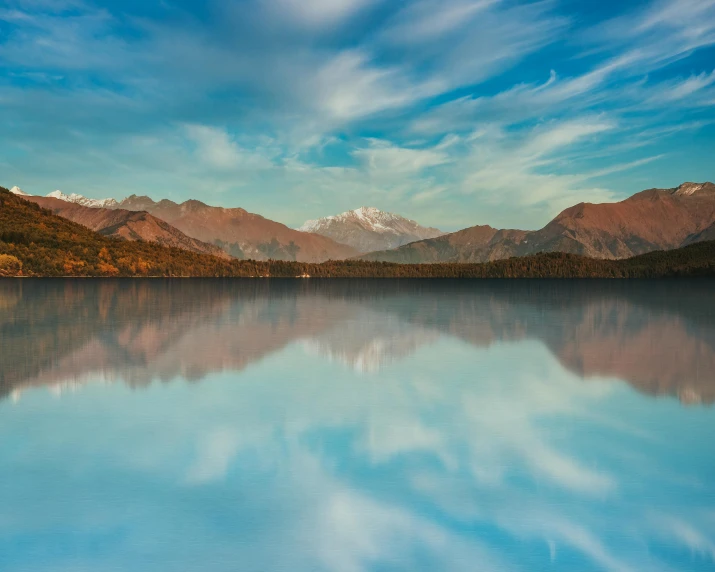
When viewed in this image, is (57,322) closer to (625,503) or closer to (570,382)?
(570,382)

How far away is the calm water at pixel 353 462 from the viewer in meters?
12.8

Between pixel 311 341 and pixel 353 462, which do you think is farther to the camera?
pixel 311 341

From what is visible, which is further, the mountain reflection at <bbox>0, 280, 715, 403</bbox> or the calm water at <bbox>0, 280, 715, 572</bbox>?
the mountain reflection at <bbox>0, 280, 715, 403</bbox>

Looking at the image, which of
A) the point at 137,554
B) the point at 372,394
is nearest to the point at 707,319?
the point at 372,394

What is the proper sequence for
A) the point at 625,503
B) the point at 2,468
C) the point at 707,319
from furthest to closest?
the point at 707,319
the point at 2,468
the point at 625,503

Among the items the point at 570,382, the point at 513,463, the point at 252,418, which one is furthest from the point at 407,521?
the point at 570,382

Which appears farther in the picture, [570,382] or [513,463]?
[570,382]

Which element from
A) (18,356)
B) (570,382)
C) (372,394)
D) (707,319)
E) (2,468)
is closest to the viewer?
(2,468)

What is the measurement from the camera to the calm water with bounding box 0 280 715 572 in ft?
42.0

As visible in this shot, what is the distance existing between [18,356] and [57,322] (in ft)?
89.0

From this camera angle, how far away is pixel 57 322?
208 ft

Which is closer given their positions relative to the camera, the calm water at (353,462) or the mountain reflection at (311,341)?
the calm water at (353,462)

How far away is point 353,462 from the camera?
60.3ft

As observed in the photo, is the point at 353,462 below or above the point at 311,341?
above
